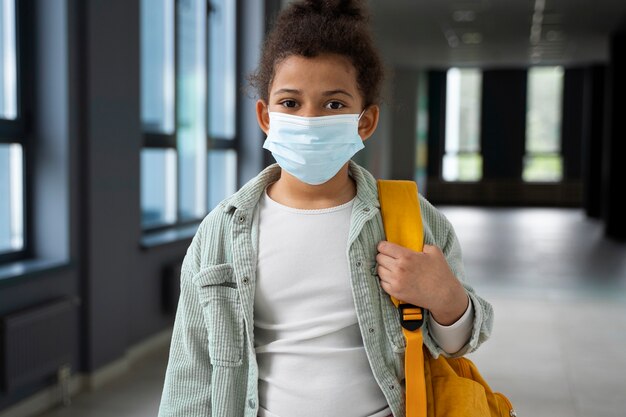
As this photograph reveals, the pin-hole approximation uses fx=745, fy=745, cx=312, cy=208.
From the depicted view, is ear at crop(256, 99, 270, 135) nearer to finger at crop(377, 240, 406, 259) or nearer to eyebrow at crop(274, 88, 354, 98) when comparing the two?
eyebrow at crop(274, 88, 354, 98)

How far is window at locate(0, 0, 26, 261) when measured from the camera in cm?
403

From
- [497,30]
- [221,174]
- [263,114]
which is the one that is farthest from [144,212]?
[497,30]

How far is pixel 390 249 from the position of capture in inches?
49.1

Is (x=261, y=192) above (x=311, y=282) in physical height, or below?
above

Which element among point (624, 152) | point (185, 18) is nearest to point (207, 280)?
point (185, 18)

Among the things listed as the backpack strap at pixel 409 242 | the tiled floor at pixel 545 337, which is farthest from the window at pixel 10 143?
the backpack strap at pixel 409 242

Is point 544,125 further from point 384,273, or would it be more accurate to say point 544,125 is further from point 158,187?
point 384,273

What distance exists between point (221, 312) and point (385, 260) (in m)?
0.29

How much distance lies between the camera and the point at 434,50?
1570 cm

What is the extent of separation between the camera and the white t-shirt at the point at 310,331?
1.24 metres

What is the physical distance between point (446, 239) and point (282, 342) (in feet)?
1.14

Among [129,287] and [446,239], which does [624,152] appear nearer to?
[129,287]

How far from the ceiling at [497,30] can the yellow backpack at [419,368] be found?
713 cm

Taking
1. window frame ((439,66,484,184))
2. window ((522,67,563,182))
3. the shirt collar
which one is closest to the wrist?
the shirt collar
